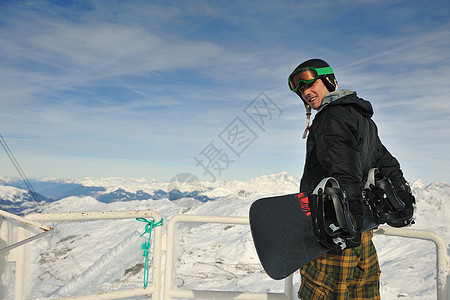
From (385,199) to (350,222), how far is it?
1.48 ft

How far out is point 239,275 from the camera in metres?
5.49

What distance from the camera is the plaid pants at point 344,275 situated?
5.90ft

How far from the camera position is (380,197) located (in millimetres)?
1829

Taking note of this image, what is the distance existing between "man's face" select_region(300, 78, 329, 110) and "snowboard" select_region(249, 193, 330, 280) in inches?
26.7

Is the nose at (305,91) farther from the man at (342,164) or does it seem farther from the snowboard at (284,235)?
the snowboard at (284,235)

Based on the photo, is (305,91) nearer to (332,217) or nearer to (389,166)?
(389,166)

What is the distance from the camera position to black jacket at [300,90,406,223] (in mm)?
1597

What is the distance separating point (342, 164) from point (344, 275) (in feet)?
2.29

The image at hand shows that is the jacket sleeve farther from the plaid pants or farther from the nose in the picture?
the nose

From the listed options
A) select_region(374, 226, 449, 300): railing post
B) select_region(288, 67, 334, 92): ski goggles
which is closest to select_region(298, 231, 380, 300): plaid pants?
select_region(374, 226, 449, 300): railing post

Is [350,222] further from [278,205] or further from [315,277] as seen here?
[315,277]

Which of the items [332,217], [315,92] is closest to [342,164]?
[332,217]

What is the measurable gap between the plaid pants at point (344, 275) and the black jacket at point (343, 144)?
0.39 metres

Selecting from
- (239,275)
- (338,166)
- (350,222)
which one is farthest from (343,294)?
(239,275)
